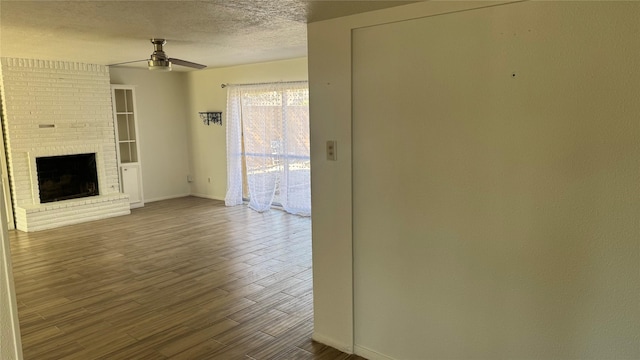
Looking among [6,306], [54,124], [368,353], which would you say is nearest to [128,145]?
[54,124]

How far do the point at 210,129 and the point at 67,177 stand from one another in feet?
7.68

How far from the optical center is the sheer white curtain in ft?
20.5

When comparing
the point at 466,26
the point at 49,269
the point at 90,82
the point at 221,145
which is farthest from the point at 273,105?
the point at 466,26

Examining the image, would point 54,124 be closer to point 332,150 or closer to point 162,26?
point 162,26

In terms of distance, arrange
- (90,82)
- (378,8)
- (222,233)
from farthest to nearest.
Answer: (90,82), (222,233), (378,8)

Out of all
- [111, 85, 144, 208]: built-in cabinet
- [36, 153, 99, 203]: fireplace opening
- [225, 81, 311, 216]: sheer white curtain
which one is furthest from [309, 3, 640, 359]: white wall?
[111, 85, 144, 208]: built-in cabinet

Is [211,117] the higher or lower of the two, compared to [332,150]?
higher

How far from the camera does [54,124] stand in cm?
588

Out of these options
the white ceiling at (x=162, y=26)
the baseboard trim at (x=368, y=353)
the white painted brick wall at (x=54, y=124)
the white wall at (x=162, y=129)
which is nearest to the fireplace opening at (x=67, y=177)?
the white painted brick wall at (x=54, y=124)

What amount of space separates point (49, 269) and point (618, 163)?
4723 mm

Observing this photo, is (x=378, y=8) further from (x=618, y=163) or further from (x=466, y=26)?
(x=618, y=163)

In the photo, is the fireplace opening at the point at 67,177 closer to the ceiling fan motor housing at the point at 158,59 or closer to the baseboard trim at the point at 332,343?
the ceiling fan motor housing at the point at 158,59

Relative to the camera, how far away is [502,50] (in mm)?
1961

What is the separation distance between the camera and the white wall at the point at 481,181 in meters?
1.77
